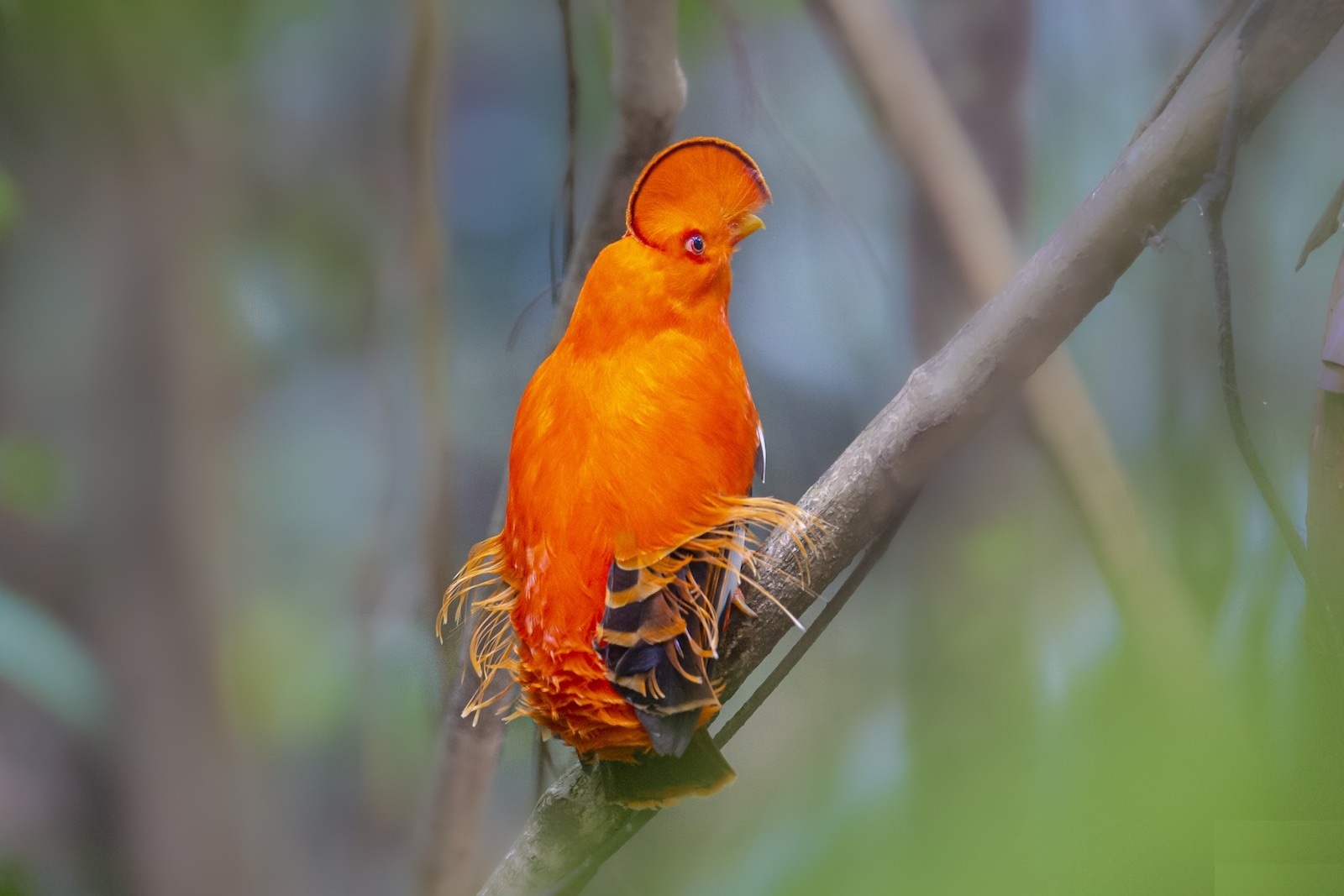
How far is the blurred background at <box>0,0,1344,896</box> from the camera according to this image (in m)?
1.03

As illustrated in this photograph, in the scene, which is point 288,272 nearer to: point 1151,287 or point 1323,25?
point 1151,287

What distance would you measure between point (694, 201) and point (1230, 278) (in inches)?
22.9

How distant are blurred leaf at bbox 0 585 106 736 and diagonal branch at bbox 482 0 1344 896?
819mm

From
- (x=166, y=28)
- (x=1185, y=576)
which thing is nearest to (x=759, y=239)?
(x=1185, y=576)

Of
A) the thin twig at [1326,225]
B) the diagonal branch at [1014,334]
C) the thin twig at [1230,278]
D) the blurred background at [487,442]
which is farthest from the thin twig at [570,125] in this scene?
the thin twig at [1326,225]

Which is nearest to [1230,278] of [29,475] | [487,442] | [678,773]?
[678,773]

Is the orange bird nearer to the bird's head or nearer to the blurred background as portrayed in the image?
the bird's head

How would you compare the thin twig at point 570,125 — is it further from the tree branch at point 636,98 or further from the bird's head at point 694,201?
the bird's head at point 694,201

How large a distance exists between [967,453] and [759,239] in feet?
1.14

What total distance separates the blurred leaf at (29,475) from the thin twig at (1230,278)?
61.6 inches

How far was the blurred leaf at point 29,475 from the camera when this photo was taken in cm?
143

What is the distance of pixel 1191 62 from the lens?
39.4 inches

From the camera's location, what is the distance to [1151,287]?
1050 mm

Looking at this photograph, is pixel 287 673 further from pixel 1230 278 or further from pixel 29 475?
pixel 1230 278
